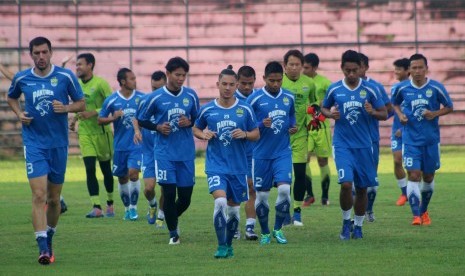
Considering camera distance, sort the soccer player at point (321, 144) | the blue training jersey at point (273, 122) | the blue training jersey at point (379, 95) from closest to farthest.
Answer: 1. the blue training jersey at point (273, 122)
2. the blue training jersey at point (379, 95)
3. the soccer player at point (321, 144)

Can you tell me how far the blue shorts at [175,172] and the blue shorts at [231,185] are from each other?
1324 millimetres

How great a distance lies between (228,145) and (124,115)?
5871mm

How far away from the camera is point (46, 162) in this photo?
43.1ft

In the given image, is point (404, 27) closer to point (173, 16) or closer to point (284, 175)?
point (173, 16)

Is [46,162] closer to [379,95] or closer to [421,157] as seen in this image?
[379,95]

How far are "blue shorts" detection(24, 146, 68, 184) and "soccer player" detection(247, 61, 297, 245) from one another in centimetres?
Answer: 264

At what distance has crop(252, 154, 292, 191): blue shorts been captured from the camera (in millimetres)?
14680

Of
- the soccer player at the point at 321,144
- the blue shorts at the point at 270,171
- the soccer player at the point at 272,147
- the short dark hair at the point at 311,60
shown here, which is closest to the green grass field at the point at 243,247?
the soccer player at the point at 321,144

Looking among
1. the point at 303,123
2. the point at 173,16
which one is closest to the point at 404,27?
the point at 173,16

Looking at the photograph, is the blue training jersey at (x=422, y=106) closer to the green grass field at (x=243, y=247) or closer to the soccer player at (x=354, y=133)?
the green grass field at (x=243, y=247)

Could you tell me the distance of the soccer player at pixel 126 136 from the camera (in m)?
18.8

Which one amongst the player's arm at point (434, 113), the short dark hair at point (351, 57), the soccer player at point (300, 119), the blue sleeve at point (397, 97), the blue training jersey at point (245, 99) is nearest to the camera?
the short dark hair at point (351, 57)

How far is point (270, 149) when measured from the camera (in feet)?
48.5

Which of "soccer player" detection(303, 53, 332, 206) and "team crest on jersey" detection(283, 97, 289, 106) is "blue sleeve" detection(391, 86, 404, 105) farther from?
"team crest on jersey" detection(283, 97, 289, 106)
